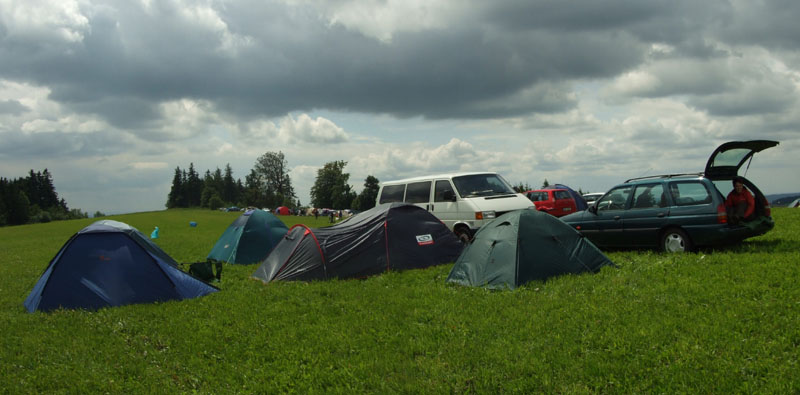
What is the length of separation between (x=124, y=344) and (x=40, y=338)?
1522 mm

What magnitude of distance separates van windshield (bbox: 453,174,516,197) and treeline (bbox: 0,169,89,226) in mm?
93682

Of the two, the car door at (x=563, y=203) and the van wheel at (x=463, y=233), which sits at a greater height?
the car door at (x=563, y=203)

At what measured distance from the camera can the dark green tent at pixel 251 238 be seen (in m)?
14.9

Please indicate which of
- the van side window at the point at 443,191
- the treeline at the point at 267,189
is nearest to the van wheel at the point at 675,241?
the van side window at the point at 443,191

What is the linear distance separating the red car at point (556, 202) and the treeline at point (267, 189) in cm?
5964

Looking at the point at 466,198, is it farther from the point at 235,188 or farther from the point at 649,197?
the point at 235,188

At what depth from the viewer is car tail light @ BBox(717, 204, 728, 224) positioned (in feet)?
31.8

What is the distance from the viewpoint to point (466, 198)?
45.6 ft

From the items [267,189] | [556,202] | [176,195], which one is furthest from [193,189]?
[556,202]

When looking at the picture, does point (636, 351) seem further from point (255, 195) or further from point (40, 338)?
point (255, 195)

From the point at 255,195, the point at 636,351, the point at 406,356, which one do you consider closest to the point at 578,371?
the point at 636,351

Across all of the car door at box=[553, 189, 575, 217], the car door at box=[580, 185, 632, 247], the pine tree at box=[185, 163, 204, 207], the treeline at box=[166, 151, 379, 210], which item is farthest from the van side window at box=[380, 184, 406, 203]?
the pine tree at box=[185, 163, 204, 207]

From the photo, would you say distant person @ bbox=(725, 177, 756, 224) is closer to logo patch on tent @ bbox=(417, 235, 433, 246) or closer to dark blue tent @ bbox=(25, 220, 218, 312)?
logo patch on tent @ bbox=(417, 235, 433, 246)

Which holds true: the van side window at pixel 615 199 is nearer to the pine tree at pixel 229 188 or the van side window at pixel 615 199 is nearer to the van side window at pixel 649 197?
the van side window at pixel 649 197
